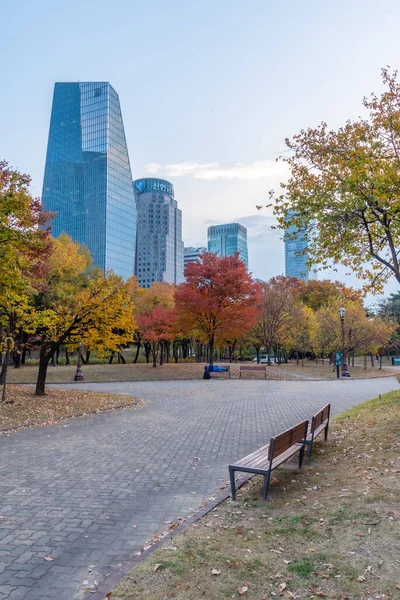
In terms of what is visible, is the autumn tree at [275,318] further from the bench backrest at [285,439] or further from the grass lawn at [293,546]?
the grass lawn at [293,546]

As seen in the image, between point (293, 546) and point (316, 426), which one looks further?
point (316, 426)

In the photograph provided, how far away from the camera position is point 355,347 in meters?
37.6

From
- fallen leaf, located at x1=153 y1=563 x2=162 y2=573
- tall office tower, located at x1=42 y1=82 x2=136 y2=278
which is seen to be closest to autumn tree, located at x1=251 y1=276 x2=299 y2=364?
fallen leaf, located at x1=153 y1=563 x2=162 y2=573

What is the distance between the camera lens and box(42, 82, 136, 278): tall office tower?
407 ft

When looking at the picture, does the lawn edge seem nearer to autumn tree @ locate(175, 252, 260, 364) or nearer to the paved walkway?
the paved walkway

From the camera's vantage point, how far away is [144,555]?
163 inches

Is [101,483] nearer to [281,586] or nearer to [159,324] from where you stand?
[281,586]

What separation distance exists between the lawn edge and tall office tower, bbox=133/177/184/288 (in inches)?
6061

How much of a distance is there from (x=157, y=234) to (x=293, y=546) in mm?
163792

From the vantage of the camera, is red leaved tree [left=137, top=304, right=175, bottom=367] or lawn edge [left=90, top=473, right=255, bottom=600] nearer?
lawn edge [left=90, top=473, right=255, bottom=600]

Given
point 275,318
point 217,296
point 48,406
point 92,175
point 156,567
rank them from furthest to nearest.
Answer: point 92,175
point 275,318
point 217,296
point 48,406
point 156,567

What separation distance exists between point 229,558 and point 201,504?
5.92 feet

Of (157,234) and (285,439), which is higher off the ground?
(157,234)

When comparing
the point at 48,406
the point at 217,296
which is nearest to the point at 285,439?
the point at 48,406
